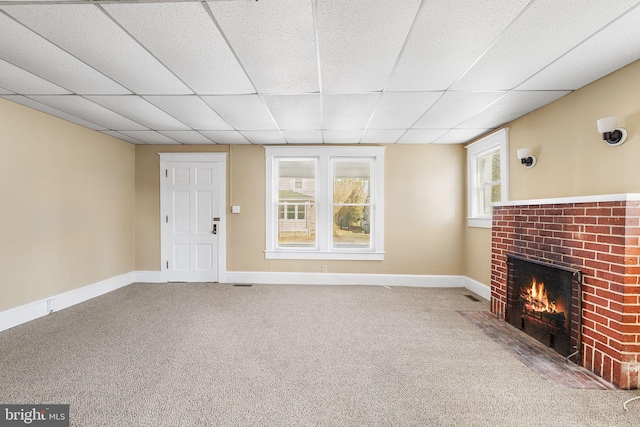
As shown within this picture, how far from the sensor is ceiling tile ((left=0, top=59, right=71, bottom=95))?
7.44ft

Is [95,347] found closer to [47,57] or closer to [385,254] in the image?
[47,57]

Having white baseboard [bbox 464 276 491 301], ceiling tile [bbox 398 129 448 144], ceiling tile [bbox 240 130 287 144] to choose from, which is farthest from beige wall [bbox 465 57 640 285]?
ceiling tile [bbox 240 130 287 144]

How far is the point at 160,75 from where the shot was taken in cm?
236

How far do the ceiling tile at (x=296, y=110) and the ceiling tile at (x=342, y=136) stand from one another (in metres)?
0.36

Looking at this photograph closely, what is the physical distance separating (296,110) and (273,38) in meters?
1.30

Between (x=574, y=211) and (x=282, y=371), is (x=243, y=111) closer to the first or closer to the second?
(x=282, y=371)

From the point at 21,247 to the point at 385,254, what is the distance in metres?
4.79

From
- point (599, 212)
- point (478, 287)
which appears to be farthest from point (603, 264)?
point (478, 287)

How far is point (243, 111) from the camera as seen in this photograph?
3.18 meters

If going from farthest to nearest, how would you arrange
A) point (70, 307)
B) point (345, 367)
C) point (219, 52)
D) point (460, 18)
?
point (70, 307) < point (345, 367) < point (219, 52) < point (460, 18)

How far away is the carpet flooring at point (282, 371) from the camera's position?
173 centimetres

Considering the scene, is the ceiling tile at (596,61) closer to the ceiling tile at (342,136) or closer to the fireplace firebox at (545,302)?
the fireplace firebox at (545,302)

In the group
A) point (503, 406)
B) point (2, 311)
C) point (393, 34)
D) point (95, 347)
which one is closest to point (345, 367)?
point (503, 406)

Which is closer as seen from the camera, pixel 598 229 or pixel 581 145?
pixel 598 229
